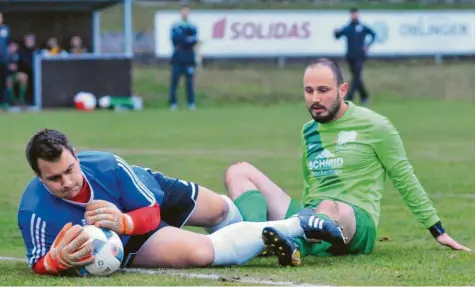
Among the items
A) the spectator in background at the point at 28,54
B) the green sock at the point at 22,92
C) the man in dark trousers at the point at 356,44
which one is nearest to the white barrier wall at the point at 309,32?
the man in dark trousers at the point at 356,44

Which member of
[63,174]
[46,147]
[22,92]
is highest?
[46,147]

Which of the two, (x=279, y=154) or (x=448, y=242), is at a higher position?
(x=448, y=242)

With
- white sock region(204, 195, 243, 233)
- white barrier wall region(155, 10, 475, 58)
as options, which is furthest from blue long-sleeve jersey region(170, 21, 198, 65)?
white sock region(204, 195, 243, 233)

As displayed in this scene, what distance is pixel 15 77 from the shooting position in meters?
28.0

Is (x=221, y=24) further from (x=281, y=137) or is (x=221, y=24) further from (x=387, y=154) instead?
(x=387, y=154)

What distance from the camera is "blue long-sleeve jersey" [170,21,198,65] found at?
1110 inches

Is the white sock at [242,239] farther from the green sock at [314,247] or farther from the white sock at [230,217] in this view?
the white sock at [230,217]

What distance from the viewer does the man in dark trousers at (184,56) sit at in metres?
28.2

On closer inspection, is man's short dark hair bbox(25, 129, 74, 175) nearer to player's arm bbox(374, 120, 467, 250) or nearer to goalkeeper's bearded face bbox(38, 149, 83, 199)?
goalkeeper's bearded face bbox(38, 149, 83, 199)

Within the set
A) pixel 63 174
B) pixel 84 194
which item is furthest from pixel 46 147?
pixel 84 194

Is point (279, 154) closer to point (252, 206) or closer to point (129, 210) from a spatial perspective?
point (252, 206)

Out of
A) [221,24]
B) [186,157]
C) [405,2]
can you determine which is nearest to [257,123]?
[186,157]

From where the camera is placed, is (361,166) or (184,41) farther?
(184,41)

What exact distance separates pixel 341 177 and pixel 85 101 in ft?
64.6
